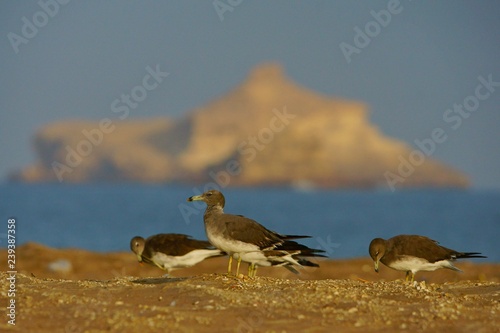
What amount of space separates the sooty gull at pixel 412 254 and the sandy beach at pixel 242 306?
86cm

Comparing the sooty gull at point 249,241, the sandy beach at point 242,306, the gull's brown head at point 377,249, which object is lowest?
the sandy beach at point 242,306

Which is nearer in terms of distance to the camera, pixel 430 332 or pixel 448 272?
pixel 430 332

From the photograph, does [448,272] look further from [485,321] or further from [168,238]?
[485,321]

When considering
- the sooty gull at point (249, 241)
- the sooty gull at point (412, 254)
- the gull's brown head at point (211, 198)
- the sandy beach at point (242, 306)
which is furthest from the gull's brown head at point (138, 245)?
the sooty gull at point (412, 254)

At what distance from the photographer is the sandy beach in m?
11.0

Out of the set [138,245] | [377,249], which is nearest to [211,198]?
[377,249]

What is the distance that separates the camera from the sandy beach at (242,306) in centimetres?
1101

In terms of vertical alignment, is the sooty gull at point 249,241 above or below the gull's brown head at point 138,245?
below

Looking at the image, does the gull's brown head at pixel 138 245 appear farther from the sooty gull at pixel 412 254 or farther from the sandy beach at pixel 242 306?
the sooty gull at pixel 412 254

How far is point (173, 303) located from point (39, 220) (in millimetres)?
83559

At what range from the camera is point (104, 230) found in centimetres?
8044

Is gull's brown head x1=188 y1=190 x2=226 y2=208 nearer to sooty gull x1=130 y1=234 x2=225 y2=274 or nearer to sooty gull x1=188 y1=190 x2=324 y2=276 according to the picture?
sooty gull x1=188 y1=190 x2=324 y2=276

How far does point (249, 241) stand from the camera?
1411 cm

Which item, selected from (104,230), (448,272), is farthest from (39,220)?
(448,272)
